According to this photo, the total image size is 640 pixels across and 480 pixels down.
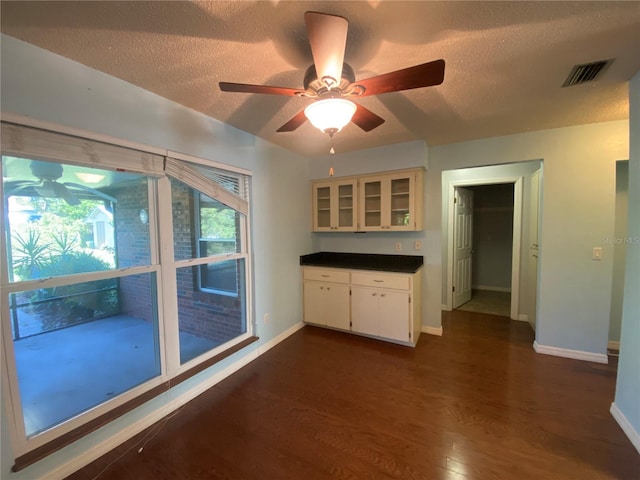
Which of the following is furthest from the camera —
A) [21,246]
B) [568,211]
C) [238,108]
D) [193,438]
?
[568,211]

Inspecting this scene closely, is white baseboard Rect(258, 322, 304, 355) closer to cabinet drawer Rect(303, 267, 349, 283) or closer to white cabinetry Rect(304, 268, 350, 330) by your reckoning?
white cabinetry Rect(304, 268, 350, 330)

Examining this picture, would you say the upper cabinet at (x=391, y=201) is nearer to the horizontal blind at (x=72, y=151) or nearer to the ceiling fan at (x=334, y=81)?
the ceiling fan at (x=334, y=81)

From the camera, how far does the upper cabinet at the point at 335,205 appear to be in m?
3.55

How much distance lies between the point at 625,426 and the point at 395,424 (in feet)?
4.89

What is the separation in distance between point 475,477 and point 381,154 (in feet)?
9.73

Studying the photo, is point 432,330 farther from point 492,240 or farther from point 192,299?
point 492,240

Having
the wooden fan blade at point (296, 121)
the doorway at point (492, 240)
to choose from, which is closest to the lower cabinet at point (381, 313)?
the wooden fan blade at point (296, 121)

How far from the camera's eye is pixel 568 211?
2654mm

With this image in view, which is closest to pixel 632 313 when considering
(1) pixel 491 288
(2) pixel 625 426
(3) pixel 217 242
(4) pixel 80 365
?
(2) pixel 625 426

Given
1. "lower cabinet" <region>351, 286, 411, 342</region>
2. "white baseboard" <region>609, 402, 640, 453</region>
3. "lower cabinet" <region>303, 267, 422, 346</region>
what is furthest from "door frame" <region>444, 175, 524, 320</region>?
"white baseboard" <region>609, 402, 640, 453</region>

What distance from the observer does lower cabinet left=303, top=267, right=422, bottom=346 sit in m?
2.95

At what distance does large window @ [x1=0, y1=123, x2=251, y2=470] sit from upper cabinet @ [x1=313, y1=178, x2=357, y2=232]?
5.11ft

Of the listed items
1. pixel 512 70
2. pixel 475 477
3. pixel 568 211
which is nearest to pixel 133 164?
pixel 512 70

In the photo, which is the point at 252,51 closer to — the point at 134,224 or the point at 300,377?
the point at 134,224
